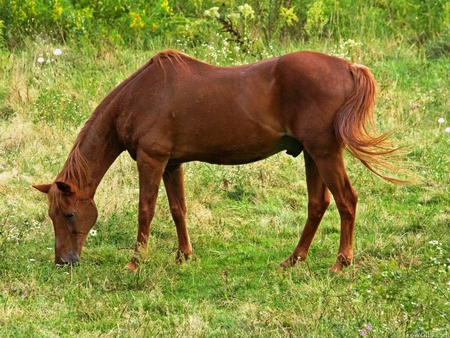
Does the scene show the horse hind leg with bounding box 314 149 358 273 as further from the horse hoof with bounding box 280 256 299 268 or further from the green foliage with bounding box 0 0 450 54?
the green foliage with bounding box 0 0 450 54

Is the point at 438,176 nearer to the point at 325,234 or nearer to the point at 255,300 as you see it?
the point at 325,234

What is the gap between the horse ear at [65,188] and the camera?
582 centimetres

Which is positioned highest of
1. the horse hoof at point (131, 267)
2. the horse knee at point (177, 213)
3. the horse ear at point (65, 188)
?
the horse ear at point (65, 188)

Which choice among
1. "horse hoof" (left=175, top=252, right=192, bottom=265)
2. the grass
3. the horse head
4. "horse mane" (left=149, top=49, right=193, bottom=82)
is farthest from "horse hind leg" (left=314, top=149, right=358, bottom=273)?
the horse head

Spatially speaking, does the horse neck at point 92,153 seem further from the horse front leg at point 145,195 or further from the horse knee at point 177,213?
the horse knee at point 177,213

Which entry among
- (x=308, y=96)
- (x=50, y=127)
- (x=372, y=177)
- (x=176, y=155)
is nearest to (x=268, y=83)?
(x=308, y=96)

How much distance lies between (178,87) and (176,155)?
49cm

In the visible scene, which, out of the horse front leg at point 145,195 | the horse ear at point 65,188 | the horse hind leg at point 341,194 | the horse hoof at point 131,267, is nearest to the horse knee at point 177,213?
the horse front leg at point 145,195

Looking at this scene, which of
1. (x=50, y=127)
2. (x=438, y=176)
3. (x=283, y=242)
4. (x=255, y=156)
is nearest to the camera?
(x=255, y=156)

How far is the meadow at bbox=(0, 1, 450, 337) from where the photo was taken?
4.64m

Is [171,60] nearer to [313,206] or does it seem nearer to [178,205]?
[178,205]

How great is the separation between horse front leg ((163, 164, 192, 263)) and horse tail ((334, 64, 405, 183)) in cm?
142

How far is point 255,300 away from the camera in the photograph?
5191 mm

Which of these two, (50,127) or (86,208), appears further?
(50,127)
